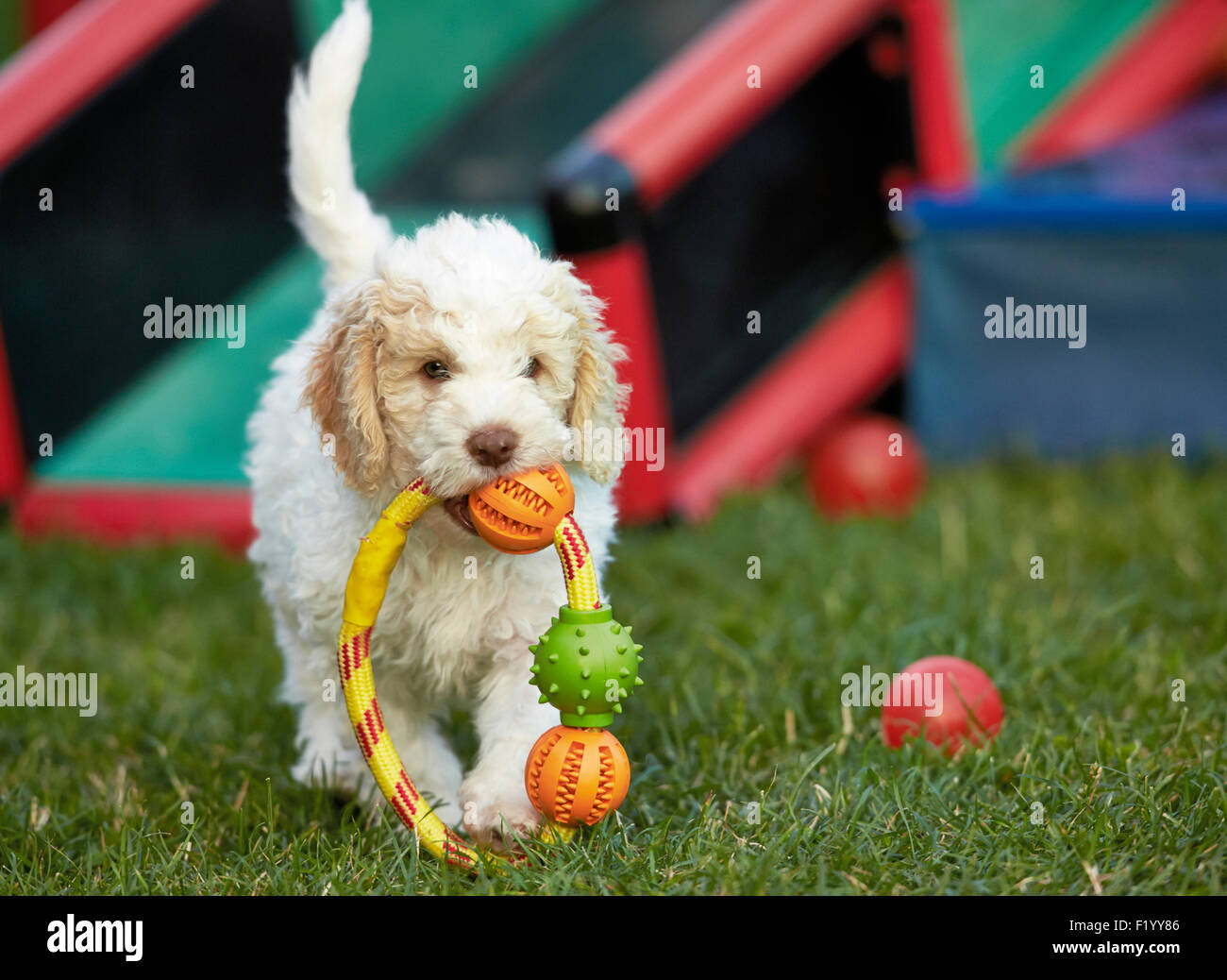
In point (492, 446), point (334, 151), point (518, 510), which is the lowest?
point (518, 510)

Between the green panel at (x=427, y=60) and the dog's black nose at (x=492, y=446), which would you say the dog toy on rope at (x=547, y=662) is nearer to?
the dog's black nose at (x=492, y=446)

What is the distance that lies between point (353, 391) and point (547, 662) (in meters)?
0.65

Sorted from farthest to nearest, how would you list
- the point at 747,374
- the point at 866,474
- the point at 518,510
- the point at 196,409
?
the point at 196,409
the point at 747,374
the point at 866,474
the point at 518,510

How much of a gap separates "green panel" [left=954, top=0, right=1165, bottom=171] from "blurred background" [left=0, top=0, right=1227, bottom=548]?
72cm

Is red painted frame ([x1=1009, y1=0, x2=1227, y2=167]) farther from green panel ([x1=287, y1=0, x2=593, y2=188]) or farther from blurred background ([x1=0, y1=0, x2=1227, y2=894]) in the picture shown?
green panel ([x1=287, y1=0, x2=593, y2=188])

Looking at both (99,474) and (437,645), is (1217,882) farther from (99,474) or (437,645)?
(99,474)

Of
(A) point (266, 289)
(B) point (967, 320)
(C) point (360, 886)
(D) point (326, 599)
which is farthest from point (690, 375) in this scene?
(C) point (360, 886)

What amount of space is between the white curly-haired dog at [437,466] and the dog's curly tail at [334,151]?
1 cm

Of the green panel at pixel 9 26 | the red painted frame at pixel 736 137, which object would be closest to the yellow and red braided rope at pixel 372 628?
the red painted frame at pixel 736 137

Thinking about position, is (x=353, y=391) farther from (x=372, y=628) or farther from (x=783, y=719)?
(x=783, y=719)

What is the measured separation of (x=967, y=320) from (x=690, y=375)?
1.24m

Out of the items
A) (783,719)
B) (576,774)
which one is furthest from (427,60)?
(576,774)

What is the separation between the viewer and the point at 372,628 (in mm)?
2834

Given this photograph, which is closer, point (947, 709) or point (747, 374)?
point (947, 709)
